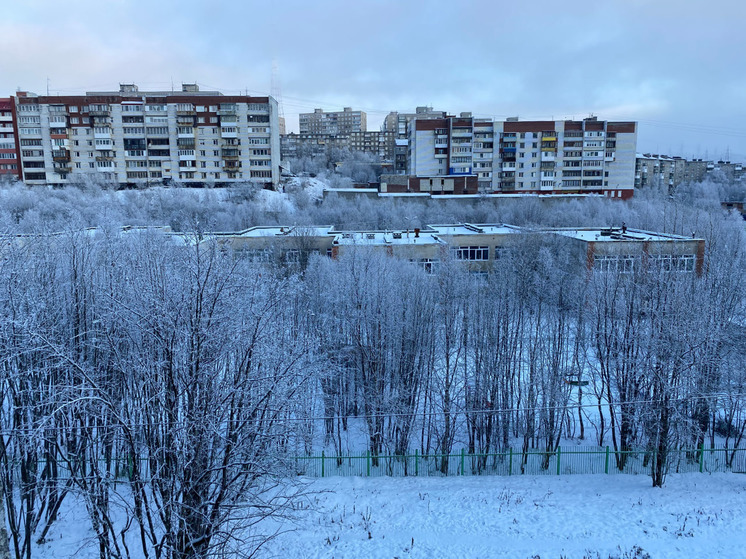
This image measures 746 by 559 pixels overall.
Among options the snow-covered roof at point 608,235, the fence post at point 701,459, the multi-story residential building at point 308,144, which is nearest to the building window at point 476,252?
the snow-covered roof at point 608,235

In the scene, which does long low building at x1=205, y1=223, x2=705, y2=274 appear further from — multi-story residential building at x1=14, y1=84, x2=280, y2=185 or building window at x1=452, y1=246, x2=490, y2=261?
multi-story residential building at x1=14, y1=84, x2=280, y2=185

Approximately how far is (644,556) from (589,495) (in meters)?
3.16

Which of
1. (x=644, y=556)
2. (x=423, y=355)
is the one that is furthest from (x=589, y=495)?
(x=423, y=355)

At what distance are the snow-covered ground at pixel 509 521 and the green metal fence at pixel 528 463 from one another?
1.98 feet

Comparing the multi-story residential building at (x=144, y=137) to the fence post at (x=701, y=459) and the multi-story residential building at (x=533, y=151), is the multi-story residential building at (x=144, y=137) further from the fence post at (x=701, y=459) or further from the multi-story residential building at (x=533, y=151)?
the fence post at (x=701, y=459)

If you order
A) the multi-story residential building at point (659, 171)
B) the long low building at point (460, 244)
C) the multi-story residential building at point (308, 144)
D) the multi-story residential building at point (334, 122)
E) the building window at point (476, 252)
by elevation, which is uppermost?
the multi-story residential building at point (334, 122)

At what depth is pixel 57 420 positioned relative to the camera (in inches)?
373

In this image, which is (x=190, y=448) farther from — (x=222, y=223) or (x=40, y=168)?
(x=40, y=168)

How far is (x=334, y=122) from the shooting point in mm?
145000

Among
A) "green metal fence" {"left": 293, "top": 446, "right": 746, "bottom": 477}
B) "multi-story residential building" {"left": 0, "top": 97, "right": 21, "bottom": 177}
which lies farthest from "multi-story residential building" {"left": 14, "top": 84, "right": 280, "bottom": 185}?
"green metal fence" {"left": 293, "top": 446, "right": 746, "bottom": 477}

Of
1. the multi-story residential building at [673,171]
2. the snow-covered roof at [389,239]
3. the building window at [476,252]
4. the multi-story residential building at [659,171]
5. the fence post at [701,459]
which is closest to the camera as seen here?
the fence post at [701,459]

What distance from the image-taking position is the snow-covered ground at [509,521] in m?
11.5

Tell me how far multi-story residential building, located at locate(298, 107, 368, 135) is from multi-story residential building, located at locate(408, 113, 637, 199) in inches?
3284

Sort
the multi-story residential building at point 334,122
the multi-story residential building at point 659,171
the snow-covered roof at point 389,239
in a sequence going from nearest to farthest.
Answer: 1. the snow-covered roof at point 389,239
2. the multi-story residential building at point 659,171
3. the multi-story residential building at point 334,122
